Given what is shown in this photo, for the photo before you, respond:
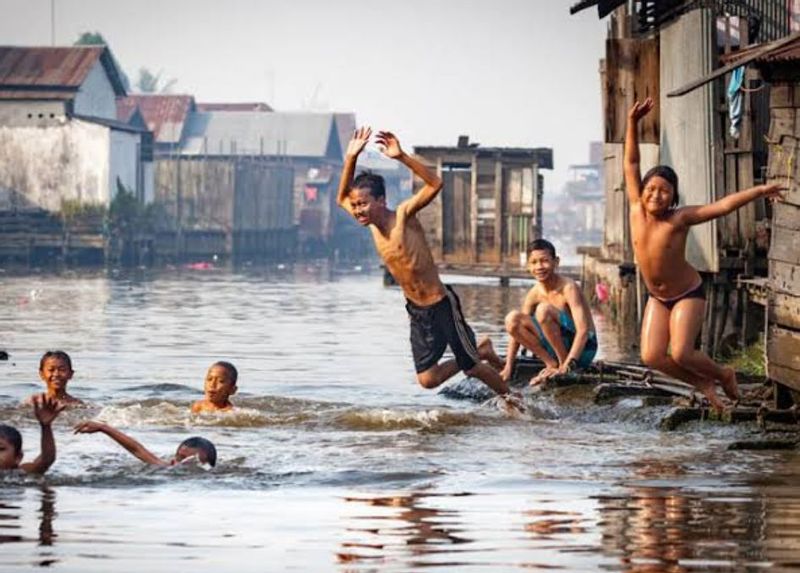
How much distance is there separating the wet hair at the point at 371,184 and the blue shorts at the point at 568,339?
2.25m

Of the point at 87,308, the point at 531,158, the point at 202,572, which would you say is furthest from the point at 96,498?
the point at 531,158

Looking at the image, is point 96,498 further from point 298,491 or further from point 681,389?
point 681,389

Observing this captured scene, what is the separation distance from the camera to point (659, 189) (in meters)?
12.3

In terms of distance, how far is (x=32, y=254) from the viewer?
59844 mm

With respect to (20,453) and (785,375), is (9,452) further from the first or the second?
(785,375)

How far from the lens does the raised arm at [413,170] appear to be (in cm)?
1295

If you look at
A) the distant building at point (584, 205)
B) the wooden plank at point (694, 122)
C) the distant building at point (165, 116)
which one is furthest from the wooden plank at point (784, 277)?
the distant building at point (584, 205)

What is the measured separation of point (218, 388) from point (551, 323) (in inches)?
106

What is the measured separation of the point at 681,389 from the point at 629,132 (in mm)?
2788

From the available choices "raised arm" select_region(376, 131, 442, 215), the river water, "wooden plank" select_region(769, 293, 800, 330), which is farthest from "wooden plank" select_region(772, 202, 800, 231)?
"raised arm" select_region(376, 131, 442, 215)

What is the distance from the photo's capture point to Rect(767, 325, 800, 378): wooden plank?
12.6 meters

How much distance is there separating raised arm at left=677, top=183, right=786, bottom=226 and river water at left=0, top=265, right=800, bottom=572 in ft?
4.43

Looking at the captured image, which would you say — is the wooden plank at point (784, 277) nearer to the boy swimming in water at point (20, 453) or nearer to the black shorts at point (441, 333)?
the black shorts at point (441, 333)

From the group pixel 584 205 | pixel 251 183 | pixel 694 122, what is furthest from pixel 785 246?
pixel 584 205
